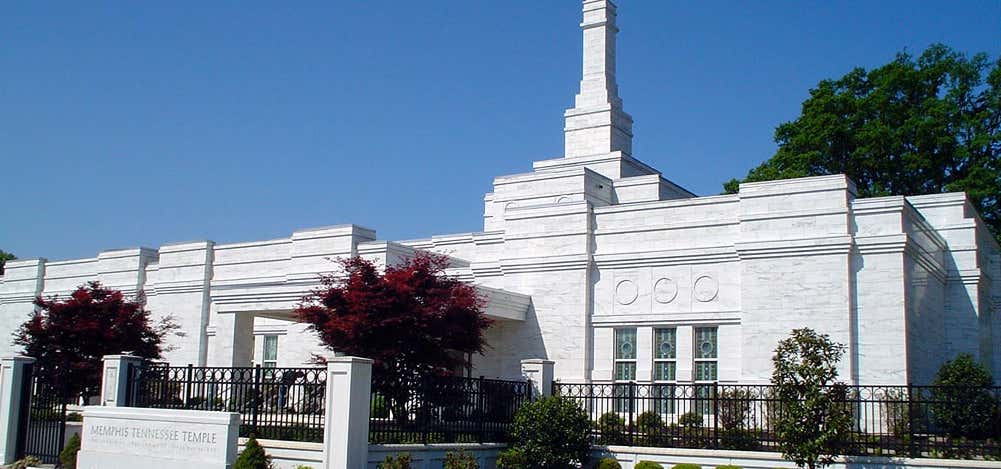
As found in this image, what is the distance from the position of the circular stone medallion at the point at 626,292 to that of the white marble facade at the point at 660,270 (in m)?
0.04

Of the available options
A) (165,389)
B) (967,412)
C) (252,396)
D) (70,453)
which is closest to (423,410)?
(252,396)

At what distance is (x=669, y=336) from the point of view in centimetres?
2811

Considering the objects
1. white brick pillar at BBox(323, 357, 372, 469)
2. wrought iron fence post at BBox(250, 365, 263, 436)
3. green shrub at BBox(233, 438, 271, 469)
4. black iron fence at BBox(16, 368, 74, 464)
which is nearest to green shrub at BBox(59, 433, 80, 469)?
black iron fence at BBox(16, 368, 74, 464)

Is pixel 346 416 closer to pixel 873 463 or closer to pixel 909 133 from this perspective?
pixel 873 463

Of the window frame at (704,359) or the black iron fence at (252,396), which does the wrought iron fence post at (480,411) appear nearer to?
the black iron fence at (252,396)

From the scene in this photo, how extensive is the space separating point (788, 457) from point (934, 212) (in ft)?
47.1

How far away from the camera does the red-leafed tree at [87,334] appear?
96.1 ft

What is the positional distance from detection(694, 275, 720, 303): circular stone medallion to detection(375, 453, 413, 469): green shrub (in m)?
11.7

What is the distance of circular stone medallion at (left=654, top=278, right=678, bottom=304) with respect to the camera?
92.0 ft

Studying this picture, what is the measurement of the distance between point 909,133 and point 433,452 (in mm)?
30259

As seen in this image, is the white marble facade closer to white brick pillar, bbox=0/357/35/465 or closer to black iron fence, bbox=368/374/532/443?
black iron fence, bbox=368/374/532/443

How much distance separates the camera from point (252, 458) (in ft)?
60.4

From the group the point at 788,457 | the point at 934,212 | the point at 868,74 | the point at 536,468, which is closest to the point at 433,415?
the point at 536,468

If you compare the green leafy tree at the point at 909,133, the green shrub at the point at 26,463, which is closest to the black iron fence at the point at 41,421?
the green shrub at the point at 26,463
